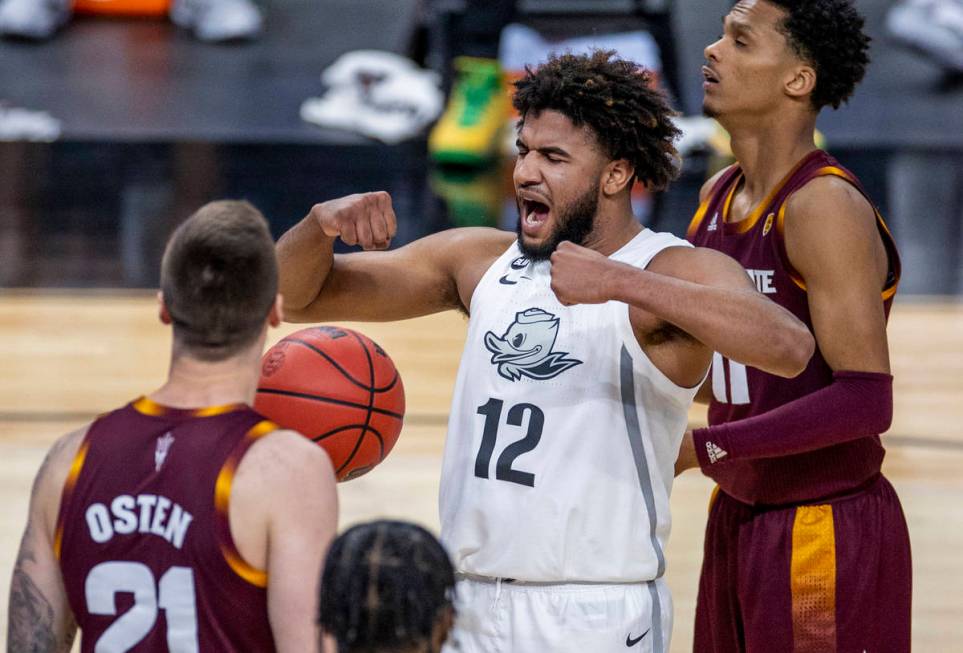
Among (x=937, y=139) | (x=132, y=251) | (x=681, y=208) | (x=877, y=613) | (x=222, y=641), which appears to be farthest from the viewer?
(x=937, y=139)

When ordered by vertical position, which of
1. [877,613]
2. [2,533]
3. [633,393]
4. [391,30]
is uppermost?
[391,30]

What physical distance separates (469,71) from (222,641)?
966 centimetres

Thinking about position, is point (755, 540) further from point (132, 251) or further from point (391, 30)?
point (391, 30)

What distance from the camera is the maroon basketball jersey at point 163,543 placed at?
2191 mm

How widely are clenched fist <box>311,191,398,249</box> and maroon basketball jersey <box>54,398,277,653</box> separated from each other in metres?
0.90

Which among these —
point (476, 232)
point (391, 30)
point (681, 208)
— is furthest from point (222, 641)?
point (391, 30)

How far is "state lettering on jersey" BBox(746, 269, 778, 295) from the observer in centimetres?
331

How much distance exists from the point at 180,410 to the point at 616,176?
1243 mm

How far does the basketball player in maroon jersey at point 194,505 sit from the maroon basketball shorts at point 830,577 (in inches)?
56.5

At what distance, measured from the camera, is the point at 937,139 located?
12992 mm

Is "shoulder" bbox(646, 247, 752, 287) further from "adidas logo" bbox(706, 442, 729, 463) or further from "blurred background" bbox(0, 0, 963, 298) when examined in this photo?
"blurred background" bbox(0, 0, 963, 298)

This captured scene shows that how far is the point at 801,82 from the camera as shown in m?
3.46

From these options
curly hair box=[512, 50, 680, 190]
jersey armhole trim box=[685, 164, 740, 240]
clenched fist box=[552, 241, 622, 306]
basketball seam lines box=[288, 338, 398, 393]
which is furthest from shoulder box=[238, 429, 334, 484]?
jersey armhole trim box=[685, 164, 740, 240]

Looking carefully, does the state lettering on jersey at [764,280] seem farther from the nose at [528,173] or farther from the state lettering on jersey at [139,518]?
the state lettering on jersey at [139,518]
